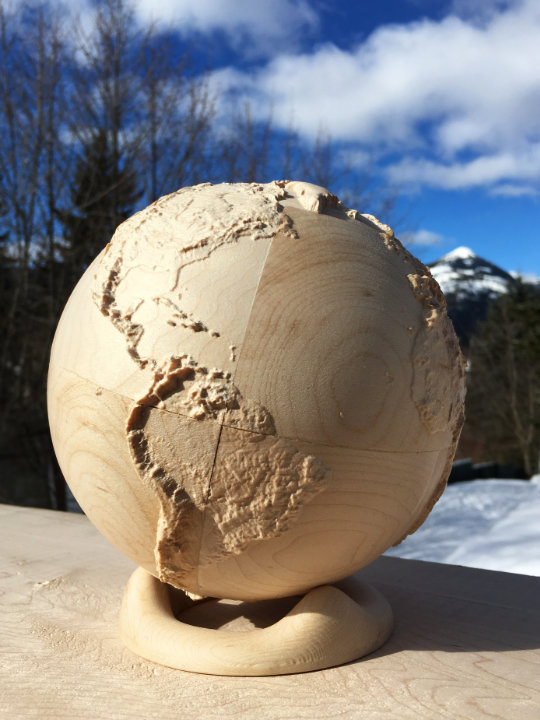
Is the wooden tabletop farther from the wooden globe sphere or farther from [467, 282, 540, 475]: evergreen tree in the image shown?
[467, 282, 540, 475]: evergreen tree

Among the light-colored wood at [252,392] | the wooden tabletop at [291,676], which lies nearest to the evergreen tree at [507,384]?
the wooden tabletop at [291,676]

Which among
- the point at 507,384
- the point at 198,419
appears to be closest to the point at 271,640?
the point at 198,419

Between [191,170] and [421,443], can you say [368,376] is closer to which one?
[421,443]

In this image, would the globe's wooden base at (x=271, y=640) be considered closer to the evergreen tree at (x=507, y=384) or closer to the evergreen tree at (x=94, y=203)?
the evergreen tree at (x=94, y=203)

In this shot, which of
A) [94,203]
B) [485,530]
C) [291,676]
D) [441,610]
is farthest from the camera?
[94,203]

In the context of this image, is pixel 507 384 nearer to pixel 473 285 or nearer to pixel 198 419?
pixel 473 285

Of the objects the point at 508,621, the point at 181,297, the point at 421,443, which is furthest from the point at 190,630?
the point at 508,621

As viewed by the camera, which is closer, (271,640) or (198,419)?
(198,419)
